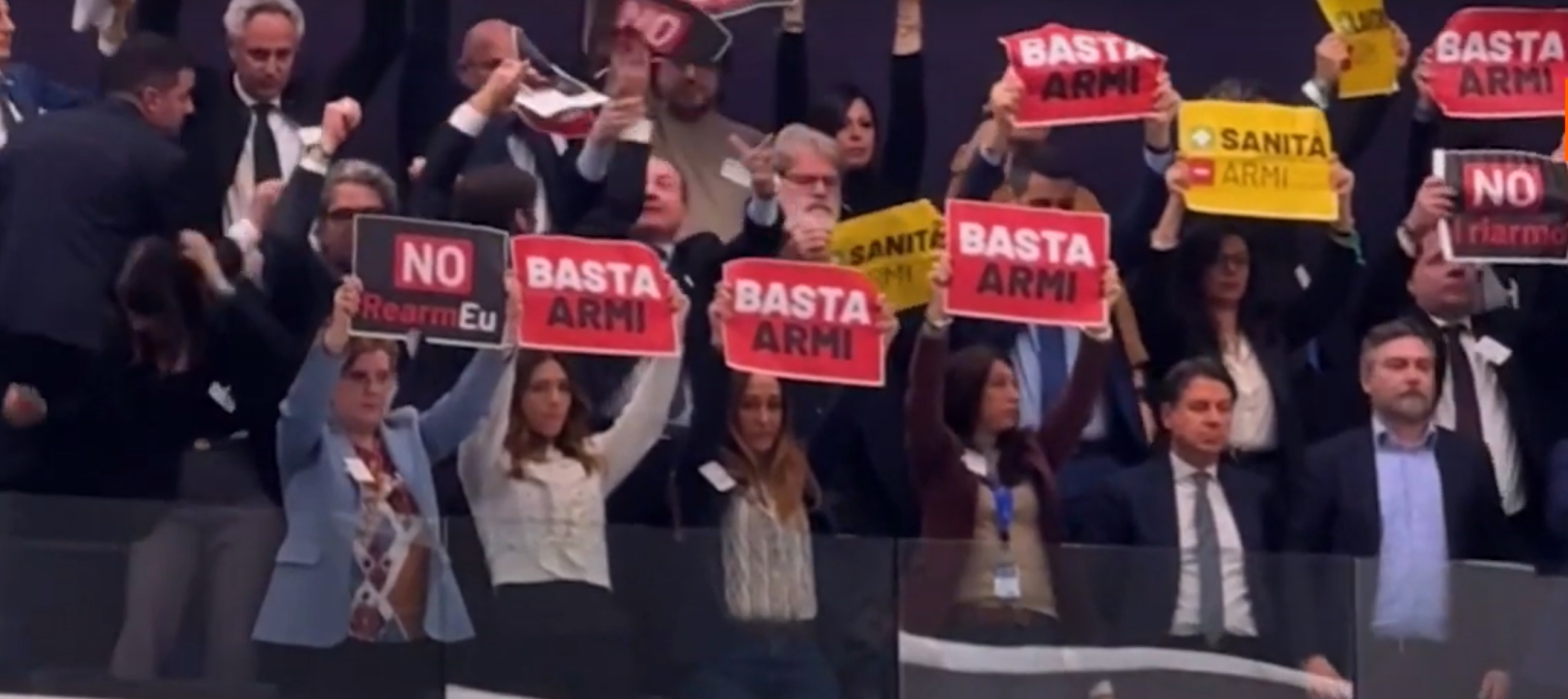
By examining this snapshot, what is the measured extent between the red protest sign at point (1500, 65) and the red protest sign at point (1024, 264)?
4.24 ft

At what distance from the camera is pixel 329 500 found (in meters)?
9.30

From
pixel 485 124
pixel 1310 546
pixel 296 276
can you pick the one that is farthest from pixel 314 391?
pixel 1310 546

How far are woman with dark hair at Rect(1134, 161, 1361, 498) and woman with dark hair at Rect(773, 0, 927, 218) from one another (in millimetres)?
798

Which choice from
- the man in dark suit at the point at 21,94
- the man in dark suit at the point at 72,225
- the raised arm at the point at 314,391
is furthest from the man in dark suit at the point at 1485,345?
the man in dark suit at the point at 21,94

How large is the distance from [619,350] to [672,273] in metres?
0.42

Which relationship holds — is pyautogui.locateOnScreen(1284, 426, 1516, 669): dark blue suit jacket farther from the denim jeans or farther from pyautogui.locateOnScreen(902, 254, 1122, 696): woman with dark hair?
the denim jeans

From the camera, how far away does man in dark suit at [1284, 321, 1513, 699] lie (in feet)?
31.6

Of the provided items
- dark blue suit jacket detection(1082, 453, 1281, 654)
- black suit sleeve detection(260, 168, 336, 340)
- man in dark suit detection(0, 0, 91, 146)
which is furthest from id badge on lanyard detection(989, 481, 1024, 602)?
man in dark suit detection(0, 0, 91, 146)

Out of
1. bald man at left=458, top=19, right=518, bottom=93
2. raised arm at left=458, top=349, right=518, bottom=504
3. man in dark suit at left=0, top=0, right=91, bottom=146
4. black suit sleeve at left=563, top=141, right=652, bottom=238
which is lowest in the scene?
raised arm at left=458, top=349, right=518, bottom=504

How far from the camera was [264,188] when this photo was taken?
31.7 ft

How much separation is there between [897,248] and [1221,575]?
1.26m

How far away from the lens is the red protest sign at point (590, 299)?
9.56m

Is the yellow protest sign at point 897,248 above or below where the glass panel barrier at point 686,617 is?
above

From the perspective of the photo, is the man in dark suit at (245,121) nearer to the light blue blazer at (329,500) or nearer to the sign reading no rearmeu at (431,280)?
the sign reading no rearmeu at (431,280)
